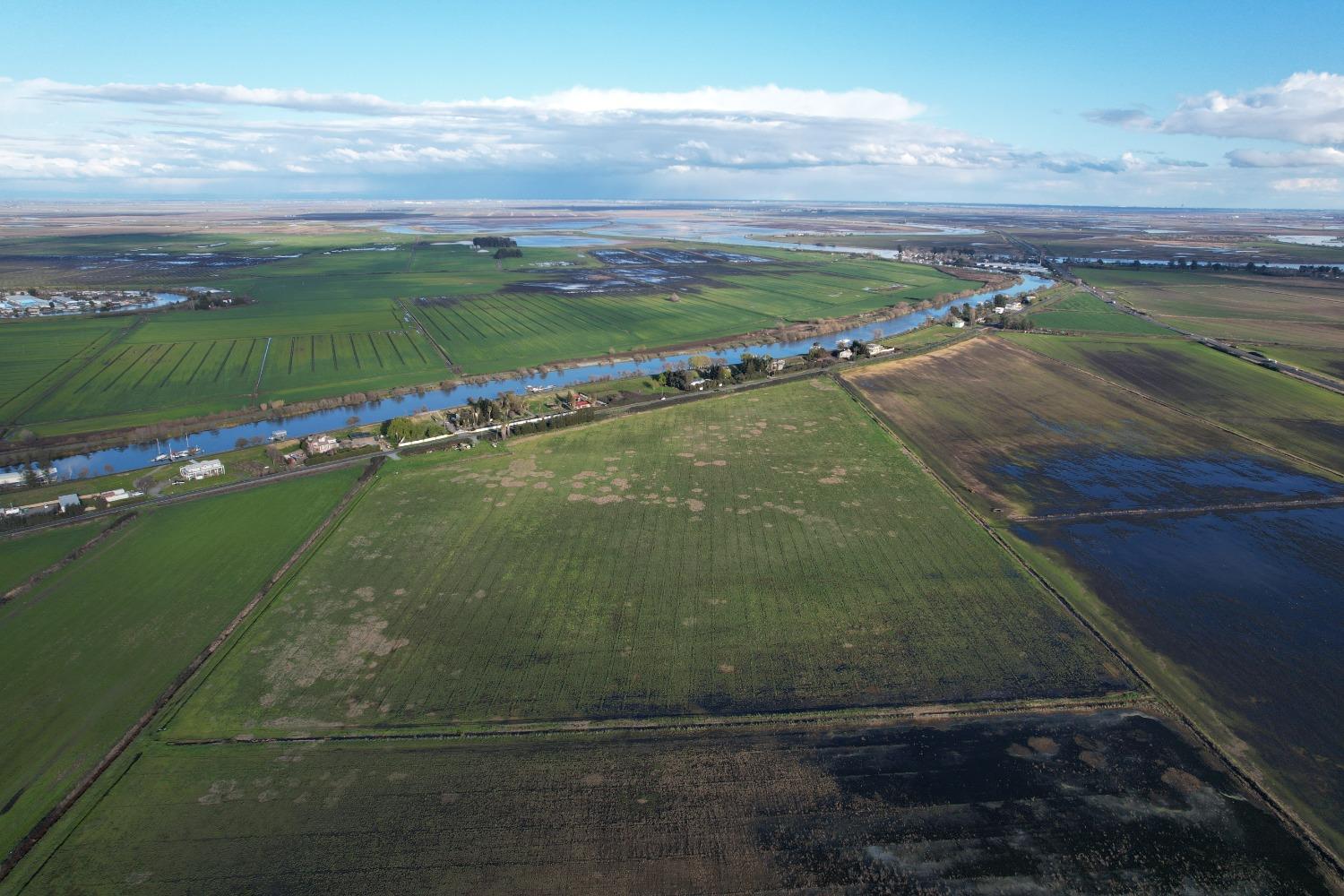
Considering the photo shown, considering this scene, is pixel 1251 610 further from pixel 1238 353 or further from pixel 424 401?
A: pixel 424 401

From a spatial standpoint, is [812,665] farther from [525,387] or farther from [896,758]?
[525,387]

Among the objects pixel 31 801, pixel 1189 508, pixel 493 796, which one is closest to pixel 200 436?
pixel 31 801

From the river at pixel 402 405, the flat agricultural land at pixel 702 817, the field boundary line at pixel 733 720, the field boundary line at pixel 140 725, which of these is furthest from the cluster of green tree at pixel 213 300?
the flat agricultural land at pixel 702 817

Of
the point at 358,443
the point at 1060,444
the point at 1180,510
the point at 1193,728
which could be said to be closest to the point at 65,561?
the point at 358,443

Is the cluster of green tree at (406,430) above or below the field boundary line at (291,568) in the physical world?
above

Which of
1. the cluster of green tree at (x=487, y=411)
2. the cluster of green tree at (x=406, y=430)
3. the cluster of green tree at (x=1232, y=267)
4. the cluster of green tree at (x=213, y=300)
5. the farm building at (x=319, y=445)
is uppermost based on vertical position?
the cluster of green tree at (x=1232, y=267)

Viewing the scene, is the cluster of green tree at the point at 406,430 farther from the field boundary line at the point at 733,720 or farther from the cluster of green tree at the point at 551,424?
the field boundary line at the point at 733,720
